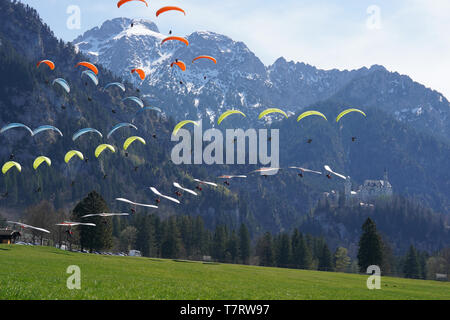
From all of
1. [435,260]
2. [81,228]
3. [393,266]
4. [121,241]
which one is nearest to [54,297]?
[81,228]

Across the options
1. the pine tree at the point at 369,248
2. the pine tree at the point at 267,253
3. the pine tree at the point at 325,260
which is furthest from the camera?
the pine tree at the point at 267,253

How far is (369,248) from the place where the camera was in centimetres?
9794

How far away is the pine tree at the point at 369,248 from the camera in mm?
96812

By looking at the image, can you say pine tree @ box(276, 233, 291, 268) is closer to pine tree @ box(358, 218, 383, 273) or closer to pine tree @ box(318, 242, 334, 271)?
pine tree @ box(318, 242, 334, 271)

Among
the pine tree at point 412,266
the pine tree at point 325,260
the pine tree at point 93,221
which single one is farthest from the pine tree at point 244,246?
the pine tree at point 93,221

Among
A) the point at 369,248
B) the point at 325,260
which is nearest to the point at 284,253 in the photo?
the point at 325,260

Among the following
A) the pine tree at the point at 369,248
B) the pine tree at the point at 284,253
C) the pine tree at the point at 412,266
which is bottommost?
the pine tree at the point at 412,266

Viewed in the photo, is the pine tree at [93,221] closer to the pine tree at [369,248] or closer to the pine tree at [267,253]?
the pine tree at [369,248]

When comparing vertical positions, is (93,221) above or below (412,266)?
above

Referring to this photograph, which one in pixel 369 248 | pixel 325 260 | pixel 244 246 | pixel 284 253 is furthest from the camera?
pixel 244 246

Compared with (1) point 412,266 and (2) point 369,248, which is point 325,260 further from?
(2) point 369,248

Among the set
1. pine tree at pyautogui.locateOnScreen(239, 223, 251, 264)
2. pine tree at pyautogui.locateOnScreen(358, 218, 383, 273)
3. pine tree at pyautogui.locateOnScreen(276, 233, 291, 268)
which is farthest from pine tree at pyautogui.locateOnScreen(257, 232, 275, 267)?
pine tree at pyautogui.locateOnScreen(358, 218, 383, 273)
